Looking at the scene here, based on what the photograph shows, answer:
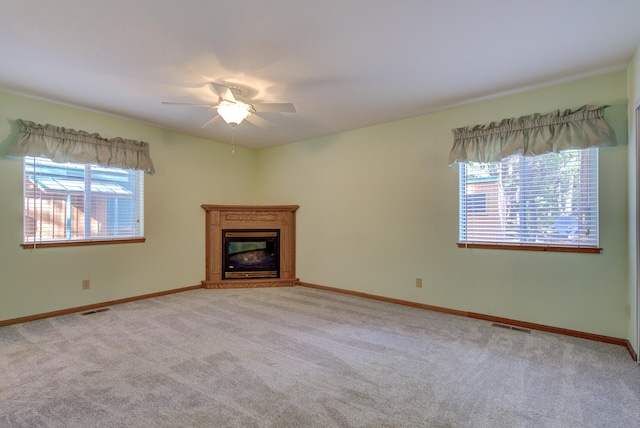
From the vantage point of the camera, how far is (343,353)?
8.61 ft

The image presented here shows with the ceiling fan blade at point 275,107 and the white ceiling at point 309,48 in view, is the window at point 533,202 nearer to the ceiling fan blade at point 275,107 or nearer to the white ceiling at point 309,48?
the white ceiling at point 309,48

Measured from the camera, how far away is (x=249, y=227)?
5273mm

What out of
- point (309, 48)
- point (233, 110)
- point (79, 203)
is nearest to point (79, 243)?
point (79, 203)

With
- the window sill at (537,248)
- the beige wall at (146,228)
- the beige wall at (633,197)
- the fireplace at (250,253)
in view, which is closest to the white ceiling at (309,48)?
the beige wall at (633,197)

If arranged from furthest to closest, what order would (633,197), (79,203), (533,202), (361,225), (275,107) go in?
(361,225) < (79,203) < (533,202) < (275,107) < (633,197)

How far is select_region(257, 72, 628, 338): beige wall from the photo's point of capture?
2.81m

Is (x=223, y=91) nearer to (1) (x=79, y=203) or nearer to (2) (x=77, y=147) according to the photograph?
(2) (x=77, y=147)

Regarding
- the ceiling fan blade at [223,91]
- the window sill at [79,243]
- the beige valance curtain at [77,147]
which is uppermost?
the ceiling fan blade at [223,91]

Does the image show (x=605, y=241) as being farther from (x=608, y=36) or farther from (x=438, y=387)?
(x=438, y=387)

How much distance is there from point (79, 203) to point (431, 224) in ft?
14.5

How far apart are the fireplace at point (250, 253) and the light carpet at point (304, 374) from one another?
5.30 ft

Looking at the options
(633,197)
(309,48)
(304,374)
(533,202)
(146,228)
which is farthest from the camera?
(146,228)

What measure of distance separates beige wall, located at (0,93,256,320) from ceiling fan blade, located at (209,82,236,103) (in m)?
2.23

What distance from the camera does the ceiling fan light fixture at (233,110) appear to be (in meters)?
2.96
